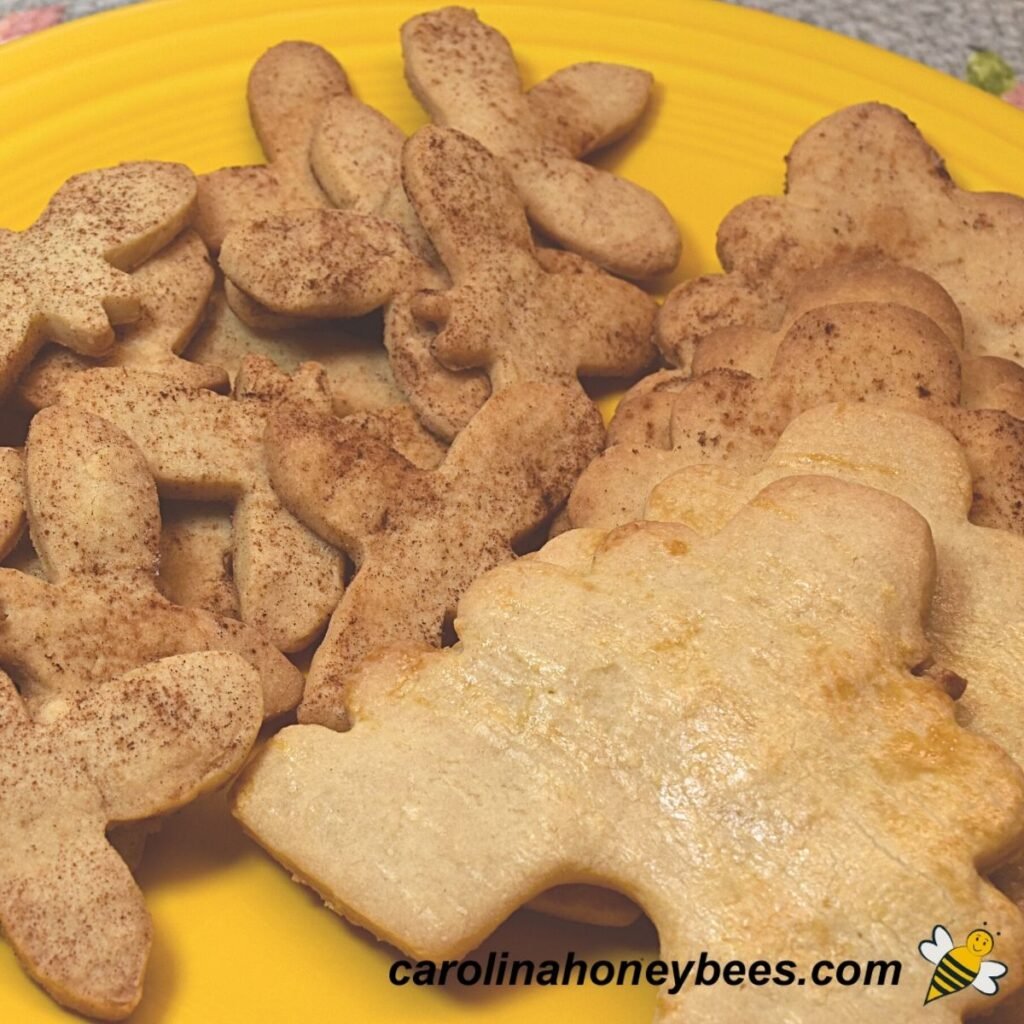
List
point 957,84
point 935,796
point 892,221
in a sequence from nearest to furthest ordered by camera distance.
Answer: point 935,796 → point 892,221 → point 957,84

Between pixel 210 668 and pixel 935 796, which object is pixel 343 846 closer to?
pixel 210 668

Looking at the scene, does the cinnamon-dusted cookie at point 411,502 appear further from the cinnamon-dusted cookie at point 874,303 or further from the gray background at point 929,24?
the gray background at point 929,24

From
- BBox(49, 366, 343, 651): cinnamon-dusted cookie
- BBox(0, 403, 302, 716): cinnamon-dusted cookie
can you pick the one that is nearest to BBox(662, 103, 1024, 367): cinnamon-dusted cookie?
A: BBox(49, 366, 343, 651): cinnamon-dusted cookie

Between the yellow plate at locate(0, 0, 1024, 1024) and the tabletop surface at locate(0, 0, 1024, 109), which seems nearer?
the yellow plate at locate(0, 0, 1024, 1024)

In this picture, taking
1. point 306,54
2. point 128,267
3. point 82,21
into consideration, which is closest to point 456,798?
point 128,267

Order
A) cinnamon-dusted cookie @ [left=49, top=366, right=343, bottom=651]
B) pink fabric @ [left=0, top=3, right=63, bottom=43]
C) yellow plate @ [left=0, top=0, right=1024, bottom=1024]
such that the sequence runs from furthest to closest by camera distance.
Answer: pink fabric @ [left=0, top=3, right=63, bottom=43] → yellow plate @ [left=0, top=0, right=1024, bottom=1024] → cinnamon-dusted cookie @ [left=49, top=366, right=343, bottom=651]

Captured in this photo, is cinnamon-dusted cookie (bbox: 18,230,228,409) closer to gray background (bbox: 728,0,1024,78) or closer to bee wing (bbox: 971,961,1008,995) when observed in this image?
bee wing (bbox: 971,961,1008,995)

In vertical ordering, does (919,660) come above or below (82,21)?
below
